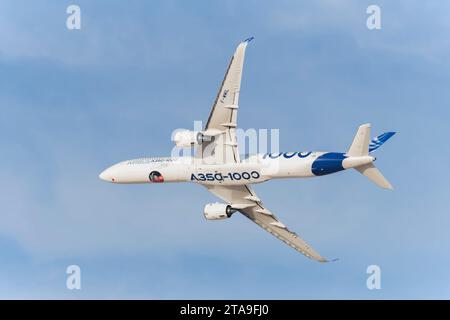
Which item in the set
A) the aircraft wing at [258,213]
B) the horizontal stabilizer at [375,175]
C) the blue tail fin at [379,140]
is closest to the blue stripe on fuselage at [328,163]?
the horizontal stabilizer at [375,175]

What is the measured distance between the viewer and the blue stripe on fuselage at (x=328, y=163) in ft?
240

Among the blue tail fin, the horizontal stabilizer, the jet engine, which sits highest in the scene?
the jet engine

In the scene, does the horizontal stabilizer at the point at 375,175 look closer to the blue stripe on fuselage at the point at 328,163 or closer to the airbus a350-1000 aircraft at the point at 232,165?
the airbus a350-1000 aircraft at the point at 232,165

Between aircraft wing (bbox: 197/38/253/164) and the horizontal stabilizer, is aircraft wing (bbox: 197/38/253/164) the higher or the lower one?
the higher one

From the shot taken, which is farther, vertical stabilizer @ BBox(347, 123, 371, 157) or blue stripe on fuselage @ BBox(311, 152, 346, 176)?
blue stripe on fuselage @ BBox(311, 152, 346, 176)

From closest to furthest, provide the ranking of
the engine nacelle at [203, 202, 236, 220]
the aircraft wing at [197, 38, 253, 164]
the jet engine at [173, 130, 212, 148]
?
the aircraft wing at [197, 38, 253, 164]
the jet engine at [173, 130, 212, 148]
the engine nacelle at [203, 202, 236, 220]

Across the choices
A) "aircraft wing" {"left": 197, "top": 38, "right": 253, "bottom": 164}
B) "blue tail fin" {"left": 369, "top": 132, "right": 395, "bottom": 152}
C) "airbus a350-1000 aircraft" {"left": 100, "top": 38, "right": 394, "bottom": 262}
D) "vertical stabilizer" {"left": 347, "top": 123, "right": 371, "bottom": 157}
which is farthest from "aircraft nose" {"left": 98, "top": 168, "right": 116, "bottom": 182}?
"blue tail fin" {"left": 369, "top": 132, "right": 395, "bottom": 152}

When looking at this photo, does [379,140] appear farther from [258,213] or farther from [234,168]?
[258,213]

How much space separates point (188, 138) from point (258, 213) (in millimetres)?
12169

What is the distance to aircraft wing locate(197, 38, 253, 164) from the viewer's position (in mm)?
75062

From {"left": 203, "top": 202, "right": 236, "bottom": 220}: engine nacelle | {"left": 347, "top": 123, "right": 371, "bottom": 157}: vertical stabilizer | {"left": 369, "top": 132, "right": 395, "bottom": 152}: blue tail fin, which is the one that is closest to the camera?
{"left": 347, "top": 123, "right": 371, "bottom": 157}: vertical stabilizer

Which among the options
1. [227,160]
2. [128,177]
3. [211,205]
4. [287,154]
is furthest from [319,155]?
[128,177]

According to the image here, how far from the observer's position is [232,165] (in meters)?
77.6

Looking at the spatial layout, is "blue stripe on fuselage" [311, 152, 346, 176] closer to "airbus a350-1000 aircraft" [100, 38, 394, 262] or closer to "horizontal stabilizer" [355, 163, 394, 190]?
"airbus a350-1000 aircraft" [100, 38, 394, 262]
